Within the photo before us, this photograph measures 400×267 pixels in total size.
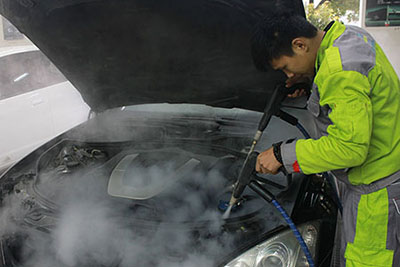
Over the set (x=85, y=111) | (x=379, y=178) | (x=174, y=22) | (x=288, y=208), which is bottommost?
(x=85, y=111)

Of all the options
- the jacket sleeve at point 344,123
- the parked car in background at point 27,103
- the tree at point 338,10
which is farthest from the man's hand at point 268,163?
the tree at point 338,10

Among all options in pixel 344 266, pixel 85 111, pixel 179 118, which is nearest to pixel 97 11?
pixel 179 118

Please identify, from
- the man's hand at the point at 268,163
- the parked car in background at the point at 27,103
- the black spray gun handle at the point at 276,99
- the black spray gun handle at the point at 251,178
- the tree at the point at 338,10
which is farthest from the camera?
the tree at the point at 338,10

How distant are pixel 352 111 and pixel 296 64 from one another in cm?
26

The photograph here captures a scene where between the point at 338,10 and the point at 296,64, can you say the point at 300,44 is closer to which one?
the point at 296,64

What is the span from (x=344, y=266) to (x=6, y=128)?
4.03 meters

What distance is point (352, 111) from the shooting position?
104cm

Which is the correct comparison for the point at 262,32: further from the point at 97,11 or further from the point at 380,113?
the point at 97,11

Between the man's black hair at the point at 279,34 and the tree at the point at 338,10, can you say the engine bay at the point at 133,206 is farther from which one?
the tree at the point at 338,10

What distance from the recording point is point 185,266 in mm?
1349

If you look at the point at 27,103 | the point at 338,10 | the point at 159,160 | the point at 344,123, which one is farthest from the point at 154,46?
the point at 338,10

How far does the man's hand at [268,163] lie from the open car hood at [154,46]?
0.53 metres

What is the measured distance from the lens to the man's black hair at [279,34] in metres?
1.14

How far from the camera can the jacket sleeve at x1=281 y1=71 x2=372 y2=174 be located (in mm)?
1042
